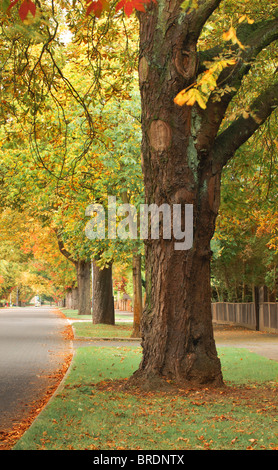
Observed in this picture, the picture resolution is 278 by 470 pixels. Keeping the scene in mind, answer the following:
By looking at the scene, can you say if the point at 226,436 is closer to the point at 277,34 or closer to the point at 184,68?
the point at 184,68

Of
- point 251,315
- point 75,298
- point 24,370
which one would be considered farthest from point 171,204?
point 75,298

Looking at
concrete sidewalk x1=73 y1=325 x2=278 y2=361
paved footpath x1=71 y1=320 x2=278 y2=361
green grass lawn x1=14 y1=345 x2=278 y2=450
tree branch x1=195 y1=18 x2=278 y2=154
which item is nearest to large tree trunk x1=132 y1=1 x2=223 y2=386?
tree branch x1=195 y1=18 x2=278 y2=154

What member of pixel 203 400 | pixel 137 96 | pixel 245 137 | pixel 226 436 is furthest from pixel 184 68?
pixel 137 96

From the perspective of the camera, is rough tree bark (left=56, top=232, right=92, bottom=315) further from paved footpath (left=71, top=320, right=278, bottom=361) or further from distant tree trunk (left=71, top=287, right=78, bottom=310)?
paved footpath (left=71, top=320, right=278, bottom=361)

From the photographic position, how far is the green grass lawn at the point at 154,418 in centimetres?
590

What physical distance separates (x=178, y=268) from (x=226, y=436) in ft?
10.9

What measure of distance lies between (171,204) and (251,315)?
1918 centimetres

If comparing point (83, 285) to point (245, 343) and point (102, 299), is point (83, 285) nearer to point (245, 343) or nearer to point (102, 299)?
point (102, 299)

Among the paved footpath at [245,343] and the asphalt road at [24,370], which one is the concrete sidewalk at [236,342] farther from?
the asphalt road at [24,370]

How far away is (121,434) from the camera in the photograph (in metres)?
6.25

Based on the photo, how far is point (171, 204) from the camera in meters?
9.05

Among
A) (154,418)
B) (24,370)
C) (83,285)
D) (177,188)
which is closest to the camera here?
(154,418)

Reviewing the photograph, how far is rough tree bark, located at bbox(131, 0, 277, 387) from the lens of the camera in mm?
9039

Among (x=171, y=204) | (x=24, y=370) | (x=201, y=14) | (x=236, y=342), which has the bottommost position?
(x=24, y=370)
